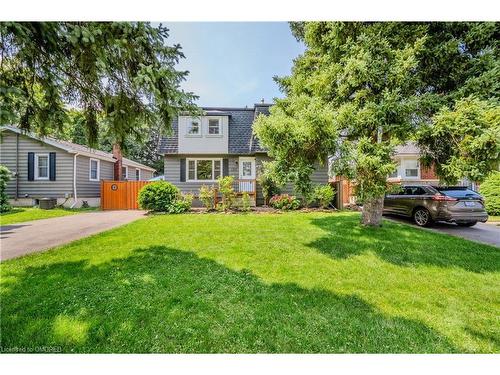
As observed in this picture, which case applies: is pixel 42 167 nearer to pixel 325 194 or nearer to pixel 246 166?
pixel 246 166

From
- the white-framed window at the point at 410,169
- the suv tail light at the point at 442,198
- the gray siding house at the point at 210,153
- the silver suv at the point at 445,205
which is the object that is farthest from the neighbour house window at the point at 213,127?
the white-framed window at the point at 410,169

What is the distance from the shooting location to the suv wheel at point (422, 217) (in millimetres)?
7168

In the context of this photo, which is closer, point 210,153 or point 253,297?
point 253,297

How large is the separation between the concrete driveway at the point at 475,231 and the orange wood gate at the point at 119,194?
39.0 ft

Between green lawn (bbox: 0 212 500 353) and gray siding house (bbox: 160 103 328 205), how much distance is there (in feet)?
24.0

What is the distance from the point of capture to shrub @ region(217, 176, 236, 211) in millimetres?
9781

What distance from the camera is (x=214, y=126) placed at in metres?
12.3

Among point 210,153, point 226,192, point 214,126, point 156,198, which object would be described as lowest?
point 156,198

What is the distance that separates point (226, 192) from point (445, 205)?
283 inches

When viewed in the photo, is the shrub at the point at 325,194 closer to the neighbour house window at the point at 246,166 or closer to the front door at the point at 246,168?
the front door at the point at 246,168

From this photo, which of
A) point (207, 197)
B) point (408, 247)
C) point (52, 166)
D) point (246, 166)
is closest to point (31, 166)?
point (52, 166)
